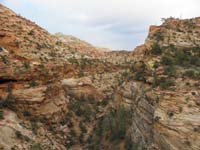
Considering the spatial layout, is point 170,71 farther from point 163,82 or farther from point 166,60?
point 166,60

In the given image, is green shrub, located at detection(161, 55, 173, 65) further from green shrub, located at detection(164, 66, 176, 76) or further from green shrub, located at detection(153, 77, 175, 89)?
green shrub, located at detection(153, 77, 175, 89)

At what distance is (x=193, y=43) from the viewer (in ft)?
116

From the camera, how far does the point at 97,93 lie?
1804 inches

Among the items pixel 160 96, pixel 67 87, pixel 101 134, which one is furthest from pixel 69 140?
pixel 160 96

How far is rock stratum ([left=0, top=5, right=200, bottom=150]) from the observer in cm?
3023

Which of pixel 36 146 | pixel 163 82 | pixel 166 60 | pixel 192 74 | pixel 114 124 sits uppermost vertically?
pixel 166 60

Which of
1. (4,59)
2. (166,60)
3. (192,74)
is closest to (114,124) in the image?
(166,60)

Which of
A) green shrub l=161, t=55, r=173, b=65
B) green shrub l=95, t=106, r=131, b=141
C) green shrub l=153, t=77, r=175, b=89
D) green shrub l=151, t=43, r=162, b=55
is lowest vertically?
green shrub l=95, t=106, r=131, b=141

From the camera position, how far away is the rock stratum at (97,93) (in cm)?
3023

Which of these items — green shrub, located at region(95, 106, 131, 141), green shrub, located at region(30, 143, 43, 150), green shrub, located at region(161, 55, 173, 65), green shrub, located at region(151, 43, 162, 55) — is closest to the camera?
green shrub, located at region(161, 55, 173, 65)

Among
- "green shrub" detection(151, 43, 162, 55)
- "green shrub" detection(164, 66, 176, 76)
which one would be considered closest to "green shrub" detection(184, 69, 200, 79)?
"green shrub" detection(164, 66, 176, 76)

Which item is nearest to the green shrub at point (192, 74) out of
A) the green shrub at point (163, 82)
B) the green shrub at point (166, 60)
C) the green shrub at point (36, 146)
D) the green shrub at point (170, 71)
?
the green shrub at point (170, 71)

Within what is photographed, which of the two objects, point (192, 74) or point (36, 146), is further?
point (36, 146)

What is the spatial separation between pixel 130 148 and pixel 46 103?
31.0 feet
